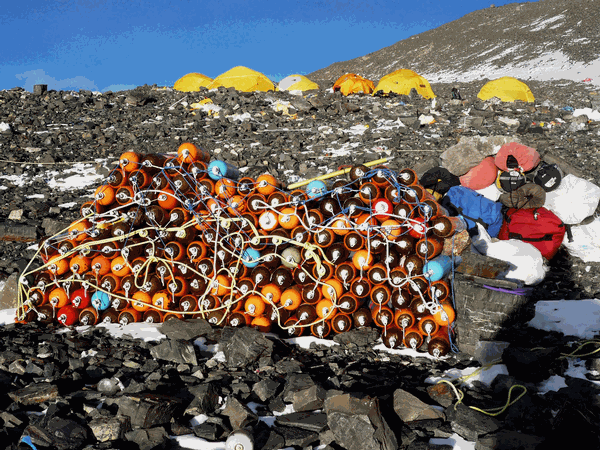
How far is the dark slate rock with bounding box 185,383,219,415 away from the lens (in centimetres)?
295

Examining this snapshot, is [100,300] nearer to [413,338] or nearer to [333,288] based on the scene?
[333,288]

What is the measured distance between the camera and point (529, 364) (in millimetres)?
3613

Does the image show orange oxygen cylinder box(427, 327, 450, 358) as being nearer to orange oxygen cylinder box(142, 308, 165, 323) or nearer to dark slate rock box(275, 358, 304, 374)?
dark slate rock box(275, 358, 304, 374)

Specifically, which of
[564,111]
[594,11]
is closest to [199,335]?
[564,111]

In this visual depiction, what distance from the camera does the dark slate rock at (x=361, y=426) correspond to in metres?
2.56

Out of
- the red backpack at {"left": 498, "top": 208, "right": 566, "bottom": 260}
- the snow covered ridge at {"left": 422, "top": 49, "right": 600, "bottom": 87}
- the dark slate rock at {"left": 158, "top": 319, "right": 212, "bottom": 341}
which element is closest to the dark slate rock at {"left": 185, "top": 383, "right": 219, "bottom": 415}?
the dark slate rock at {"left": 158, "top": 319, "right": 212, "bottom": 341}

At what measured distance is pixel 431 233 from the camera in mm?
4566

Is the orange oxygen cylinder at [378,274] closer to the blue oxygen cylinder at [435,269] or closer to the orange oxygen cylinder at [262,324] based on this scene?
the blue oxygen cylinder at [435,269]

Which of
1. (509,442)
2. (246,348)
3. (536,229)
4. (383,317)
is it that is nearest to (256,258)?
(246,348)

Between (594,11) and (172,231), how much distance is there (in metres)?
59.0

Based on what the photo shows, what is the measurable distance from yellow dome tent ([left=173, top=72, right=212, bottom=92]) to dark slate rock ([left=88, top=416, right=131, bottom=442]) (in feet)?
65.2

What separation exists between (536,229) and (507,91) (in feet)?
48.1

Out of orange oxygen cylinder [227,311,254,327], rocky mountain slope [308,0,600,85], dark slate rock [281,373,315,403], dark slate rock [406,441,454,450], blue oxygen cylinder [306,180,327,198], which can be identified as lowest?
dark slate rock [406,441,454,450]

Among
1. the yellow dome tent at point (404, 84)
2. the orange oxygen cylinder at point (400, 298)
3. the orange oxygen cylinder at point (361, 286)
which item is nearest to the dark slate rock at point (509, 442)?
the orange oxygen cylinder at point (400, 298)
